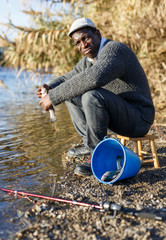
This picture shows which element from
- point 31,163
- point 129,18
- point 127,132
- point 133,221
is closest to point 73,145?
point 31,163

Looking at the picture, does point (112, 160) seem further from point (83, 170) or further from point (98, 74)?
point (98, 74)

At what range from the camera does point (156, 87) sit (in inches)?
262

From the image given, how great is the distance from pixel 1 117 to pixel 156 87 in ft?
12.7

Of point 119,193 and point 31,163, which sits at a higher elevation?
point 119,193

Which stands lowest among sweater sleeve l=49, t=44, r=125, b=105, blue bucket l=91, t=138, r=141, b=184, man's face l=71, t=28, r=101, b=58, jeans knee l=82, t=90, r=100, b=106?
blue bucket l=91, t=138, r=141, b=184

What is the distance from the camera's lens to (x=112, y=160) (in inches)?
118

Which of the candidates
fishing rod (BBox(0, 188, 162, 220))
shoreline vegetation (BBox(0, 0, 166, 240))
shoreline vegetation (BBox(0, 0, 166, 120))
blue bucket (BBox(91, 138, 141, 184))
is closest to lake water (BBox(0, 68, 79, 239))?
shoreline vegetation (BBox(0, 0, 166, 240))

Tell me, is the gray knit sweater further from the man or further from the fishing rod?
the fishing rod

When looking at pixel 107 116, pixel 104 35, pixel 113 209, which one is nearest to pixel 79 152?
pixel 107 116

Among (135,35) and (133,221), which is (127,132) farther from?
(135,35)

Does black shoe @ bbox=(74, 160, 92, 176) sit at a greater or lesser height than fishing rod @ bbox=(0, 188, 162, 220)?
lesser

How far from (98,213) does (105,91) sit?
1.17 meters

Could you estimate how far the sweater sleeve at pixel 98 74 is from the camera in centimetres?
257

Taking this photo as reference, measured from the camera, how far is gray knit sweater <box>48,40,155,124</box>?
2.59 m
